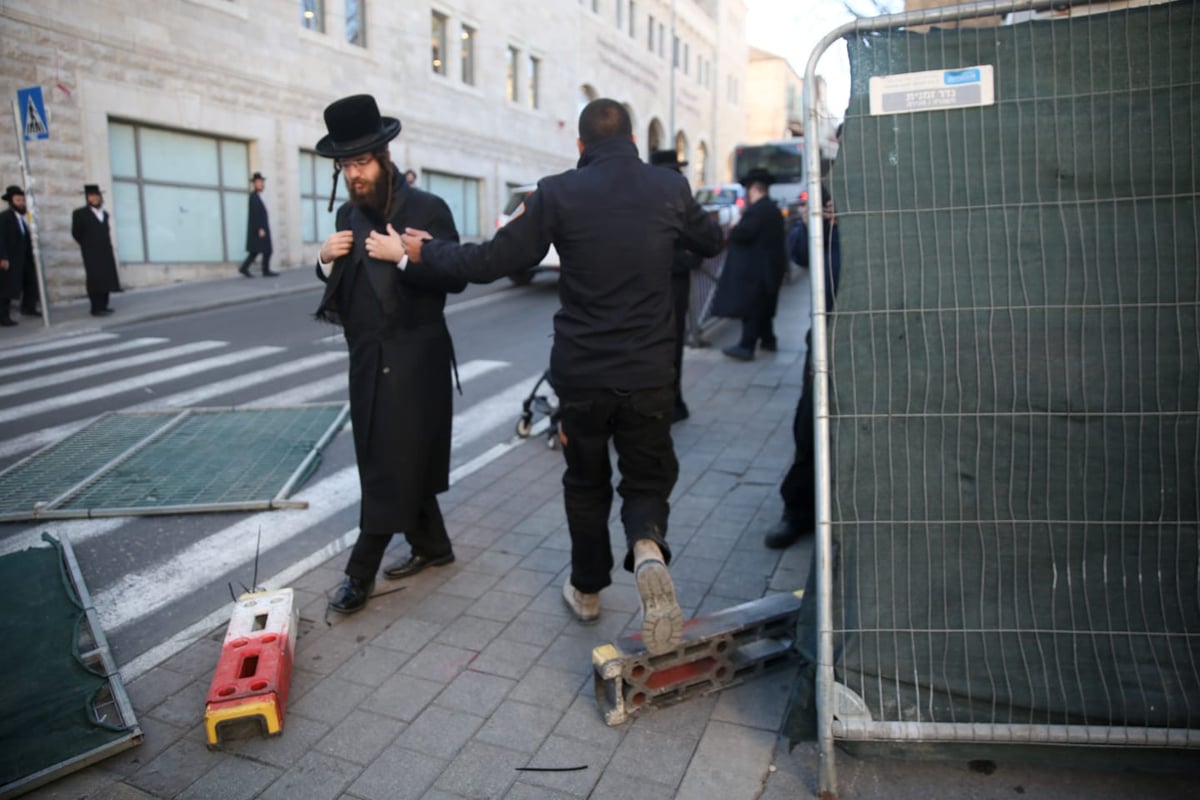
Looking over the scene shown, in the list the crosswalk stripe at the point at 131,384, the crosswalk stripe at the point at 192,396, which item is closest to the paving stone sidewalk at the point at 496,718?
the crosswalk stripe at the point at 192,396

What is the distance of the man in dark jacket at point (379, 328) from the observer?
3.70m

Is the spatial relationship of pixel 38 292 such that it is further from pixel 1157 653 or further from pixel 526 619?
pixel 1157 653

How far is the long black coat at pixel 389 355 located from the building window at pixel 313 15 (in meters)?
18.9

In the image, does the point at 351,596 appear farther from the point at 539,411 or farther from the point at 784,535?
the point at 539,411

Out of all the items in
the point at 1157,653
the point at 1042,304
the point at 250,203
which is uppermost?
the point at 250,203

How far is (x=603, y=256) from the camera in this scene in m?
3.24

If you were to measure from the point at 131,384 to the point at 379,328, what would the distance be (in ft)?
19.2

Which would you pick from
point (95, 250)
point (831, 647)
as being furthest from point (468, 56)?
point (831, 647)

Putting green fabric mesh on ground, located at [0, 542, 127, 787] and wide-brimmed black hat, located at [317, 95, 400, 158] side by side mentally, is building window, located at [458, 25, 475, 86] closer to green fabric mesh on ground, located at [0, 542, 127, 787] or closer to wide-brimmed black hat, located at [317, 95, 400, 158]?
wide-brimmed black hat, located at [317, 95, 400, 158]

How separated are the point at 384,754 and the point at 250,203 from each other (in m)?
16.5

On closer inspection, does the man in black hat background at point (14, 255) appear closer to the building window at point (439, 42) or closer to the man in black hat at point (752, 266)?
the man in black hat at point (752, 266)

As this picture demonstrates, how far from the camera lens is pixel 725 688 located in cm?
321

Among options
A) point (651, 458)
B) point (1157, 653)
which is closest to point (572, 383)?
point (651, 458)

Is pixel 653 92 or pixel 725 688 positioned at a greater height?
pixel 653 92
